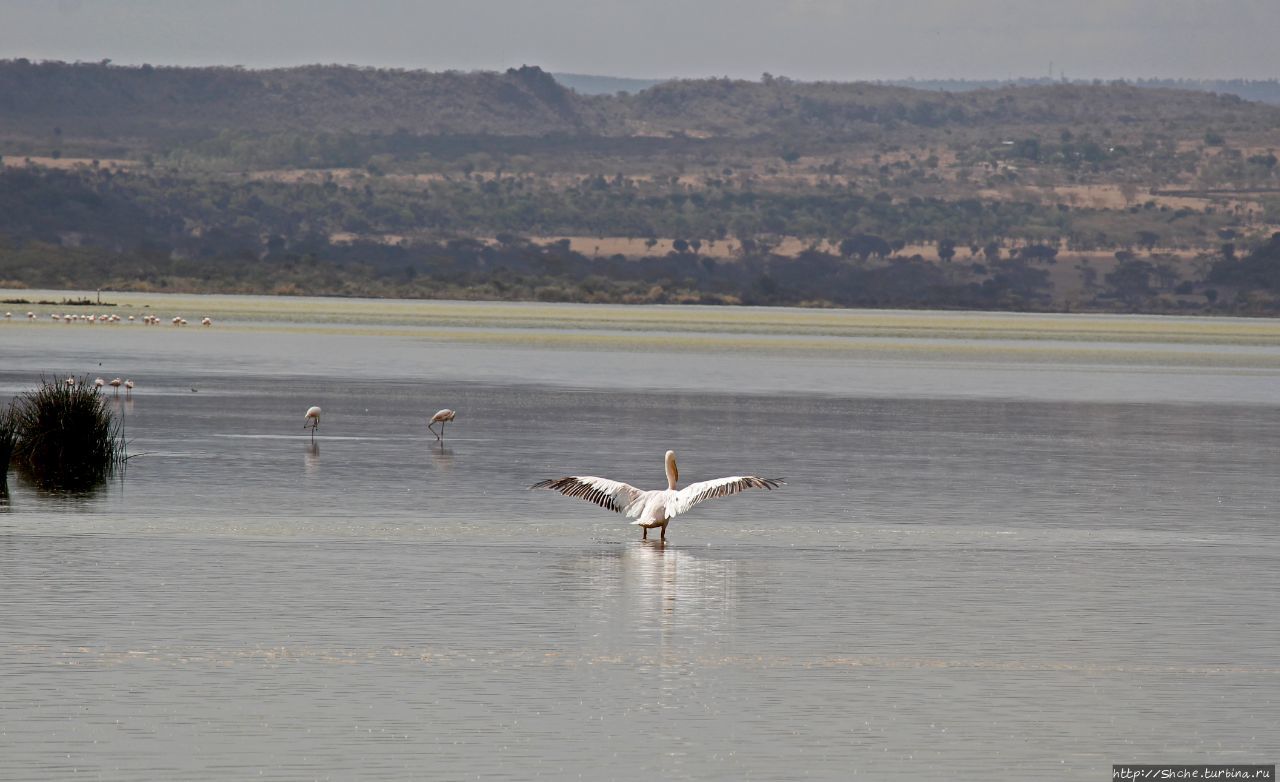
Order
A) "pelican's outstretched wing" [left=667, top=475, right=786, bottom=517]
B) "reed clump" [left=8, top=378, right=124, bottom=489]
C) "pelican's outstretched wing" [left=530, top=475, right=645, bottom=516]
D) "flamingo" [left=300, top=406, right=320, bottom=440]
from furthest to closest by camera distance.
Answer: "flamingo" [left=300, top=406, right=320, bottom=440] → "reed clump" [left=8, top=378, right=124, bottom=489] → "pelican's outstretched wing" [left=530, top=475, right=645, bottom=516] → "pelican's outstretched wing" [left=667, top=475, right=786, bottom=517]

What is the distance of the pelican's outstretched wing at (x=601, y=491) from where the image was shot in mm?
20203

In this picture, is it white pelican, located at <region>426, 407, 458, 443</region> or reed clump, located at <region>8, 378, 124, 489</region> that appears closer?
reed clump, located at <region>8, 378, 124, 489</region>

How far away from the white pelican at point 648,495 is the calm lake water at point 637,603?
0.33 m

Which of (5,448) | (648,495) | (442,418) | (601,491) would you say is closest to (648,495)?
(648,495)

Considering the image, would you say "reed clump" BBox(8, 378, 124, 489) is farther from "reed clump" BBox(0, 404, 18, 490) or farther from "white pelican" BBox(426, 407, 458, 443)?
"white pelican" BBox(426, 407, 458, 443)

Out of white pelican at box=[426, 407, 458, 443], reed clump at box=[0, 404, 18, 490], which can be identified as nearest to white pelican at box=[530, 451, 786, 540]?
reed clump at box=[0, 404, 18, 490]

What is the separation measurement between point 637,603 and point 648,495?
155 inches

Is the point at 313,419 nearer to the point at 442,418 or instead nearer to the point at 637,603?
the point at 442,418

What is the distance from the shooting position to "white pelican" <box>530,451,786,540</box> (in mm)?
20062

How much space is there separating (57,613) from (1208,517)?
42.8 feet

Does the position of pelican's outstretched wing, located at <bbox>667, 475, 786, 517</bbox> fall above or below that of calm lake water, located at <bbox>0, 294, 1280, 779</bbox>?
above

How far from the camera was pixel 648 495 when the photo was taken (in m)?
20.5

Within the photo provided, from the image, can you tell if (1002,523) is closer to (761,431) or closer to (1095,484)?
(1095,484)

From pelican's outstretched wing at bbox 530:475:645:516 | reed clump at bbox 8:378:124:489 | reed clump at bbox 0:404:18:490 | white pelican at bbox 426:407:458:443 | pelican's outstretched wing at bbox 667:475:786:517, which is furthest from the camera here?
white pelican at bbox 426:407:458:443
